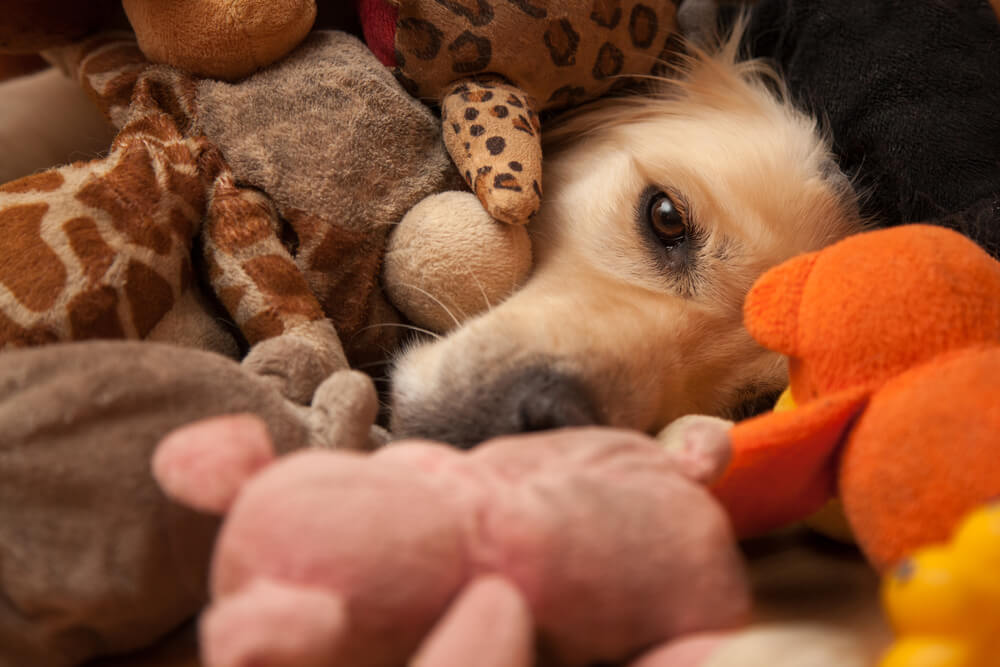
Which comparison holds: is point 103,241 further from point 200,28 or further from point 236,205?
point 200,28

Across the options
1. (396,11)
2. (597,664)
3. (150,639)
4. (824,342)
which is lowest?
(150,639)

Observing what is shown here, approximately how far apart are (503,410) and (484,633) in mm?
411

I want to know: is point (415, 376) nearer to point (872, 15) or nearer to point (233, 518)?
point (233, 518)

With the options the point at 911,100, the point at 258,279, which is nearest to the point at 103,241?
the point at 258,279

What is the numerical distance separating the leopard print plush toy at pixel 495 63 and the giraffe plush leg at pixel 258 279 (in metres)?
0.28

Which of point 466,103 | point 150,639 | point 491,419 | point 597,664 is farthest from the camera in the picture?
point 466,103

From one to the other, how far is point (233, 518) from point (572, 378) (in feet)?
1.56

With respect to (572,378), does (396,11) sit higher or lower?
higher

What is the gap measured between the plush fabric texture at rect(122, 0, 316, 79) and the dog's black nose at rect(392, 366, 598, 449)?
21.3 inches

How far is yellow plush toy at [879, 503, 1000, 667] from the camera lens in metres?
0.43

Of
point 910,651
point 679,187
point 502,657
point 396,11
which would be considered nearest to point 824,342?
point 910,651

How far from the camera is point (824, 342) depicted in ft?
2.14

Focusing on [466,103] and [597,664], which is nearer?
[597,664]

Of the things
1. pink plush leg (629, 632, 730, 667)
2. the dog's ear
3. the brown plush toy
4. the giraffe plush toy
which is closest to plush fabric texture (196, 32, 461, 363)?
the giraffe plush toy
